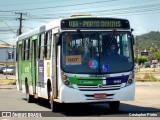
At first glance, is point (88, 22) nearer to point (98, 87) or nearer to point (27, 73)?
point (98, 87)

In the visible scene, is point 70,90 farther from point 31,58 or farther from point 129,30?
point 31,58

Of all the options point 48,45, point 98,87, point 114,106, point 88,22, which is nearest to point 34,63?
point 48,45

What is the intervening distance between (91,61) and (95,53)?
32 centimetres

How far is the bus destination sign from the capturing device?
14891mm

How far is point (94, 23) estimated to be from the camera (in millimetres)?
15062

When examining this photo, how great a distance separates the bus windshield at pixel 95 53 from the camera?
14594mm

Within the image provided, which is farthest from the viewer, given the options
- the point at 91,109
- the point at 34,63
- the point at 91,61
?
the point at 34,63

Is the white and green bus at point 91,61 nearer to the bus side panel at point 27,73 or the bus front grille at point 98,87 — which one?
the bus front grille at point 98,87

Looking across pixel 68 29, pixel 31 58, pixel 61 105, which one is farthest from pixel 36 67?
pixel 68 29

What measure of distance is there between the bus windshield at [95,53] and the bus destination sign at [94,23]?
0.74 feet

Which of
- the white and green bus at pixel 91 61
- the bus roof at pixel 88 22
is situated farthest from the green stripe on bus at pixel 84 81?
the bus roof at pixel 88 22

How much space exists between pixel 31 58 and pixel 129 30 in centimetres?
628

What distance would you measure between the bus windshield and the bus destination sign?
23cm

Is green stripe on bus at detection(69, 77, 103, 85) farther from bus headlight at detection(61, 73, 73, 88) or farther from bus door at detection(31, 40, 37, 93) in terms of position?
bus door at detection(31, 40, 37, 93)
